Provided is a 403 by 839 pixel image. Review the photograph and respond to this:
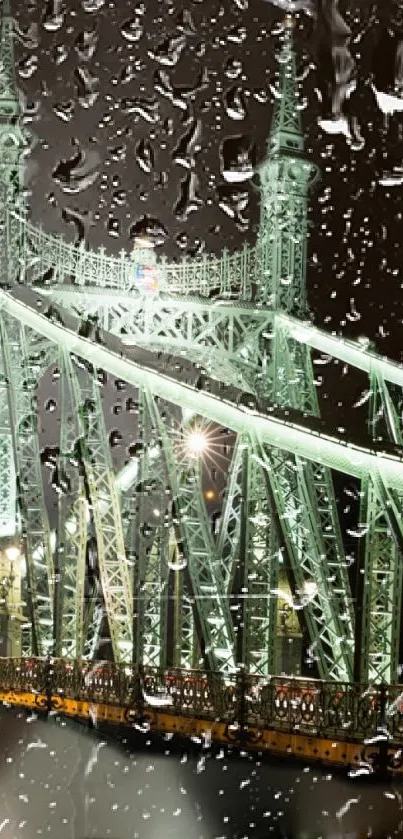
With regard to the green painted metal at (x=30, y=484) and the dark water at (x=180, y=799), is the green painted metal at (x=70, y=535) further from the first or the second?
the dark water at (x=180, y=799)

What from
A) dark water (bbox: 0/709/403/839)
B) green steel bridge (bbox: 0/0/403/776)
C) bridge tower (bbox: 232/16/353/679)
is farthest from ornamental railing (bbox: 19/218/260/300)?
dark water (bbox: 0/709/403/839)

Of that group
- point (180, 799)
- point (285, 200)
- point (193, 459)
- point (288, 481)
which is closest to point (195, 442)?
point (193, 459)

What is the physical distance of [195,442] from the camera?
1587 centimetres

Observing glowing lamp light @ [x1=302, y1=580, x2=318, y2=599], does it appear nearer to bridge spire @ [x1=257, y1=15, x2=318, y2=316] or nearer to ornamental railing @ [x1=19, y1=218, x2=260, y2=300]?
bridge spire @ [x1=257, y1=15, x2=318, y2=316]

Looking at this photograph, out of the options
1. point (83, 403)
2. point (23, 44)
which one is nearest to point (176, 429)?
point (83, 403)

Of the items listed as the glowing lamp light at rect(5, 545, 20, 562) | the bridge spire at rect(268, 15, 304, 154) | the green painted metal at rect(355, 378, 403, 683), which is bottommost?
the glowing lamp light at rect(5, 545, 20, 562)

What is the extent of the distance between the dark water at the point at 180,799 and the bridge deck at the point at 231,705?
332 mm

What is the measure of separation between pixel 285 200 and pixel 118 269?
269 centimetres

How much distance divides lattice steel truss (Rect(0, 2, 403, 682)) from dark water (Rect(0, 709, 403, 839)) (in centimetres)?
141

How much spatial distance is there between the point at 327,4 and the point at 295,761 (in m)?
6.19

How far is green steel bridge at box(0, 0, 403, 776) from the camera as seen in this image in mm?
13328

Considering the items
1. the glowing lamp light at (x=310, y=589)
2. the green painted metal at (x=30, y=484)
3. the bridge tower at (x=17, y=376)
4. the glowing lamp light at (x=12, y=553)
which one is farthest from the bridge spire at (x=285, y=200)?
the glowing lamp light at (x=12, y=553)

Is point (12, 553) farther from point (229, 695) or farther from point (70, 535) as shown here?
point (229, 695)

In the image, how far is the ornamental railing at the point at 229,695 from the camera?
11625 millimetres
